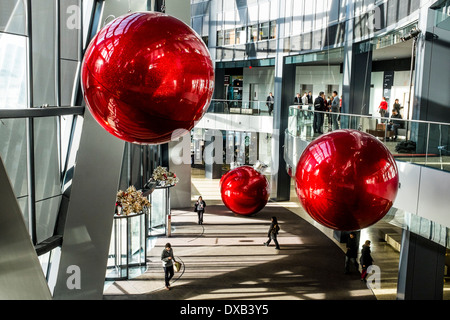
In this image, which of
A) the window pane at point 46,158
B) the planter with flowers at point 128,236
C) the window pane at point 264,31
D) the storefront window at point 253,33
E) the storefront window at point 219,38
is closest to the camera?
the window pane at point 46,158

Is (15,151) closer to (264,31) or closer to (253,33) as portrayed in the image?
(264,31)

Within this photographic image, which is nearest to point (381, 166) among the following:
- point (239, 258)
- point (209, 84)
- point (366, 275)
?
point (209, 84)

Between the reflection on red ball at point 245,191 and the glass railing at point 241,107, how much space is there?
2273 cm

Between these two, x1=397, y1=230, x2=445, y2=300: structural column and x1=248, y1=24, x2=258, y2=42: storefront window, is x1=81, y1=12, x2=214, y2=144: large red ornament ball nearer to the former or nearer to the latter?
x1=397, y1=230, x2=445, y2=300: structural column

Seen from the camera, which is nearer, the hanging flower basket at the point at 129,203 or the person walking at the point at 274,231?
the hanging flower basket at the point at 129,203

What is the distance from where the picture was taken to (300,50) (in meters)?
24.6

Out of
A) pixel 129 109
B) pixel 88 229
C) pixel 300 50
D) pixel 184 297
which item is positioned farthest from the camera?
pixel 300 50

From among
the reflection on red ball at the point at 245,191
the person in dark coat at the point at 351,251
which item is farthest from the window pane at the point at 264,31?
the reflection on red ball at the point at 245,191

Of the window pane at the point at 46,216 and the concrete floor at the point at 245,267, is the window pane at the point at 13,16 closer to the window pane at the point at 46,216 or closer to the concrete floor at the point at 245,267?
the window pane at the point at 46,216

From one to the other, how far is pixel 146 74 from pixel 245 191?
3.82m

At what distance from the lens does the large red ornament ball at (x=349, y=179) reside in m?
2.76

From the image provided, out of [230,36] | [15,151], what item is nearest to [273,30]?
[230,36]
